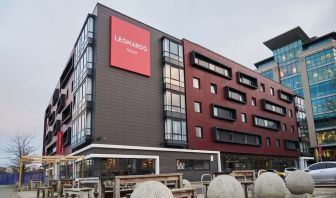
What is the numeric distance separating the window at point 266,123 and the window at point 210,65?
932 cm

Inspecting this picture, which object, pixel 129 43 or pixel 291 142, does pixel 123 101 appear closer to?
pixel 129 43

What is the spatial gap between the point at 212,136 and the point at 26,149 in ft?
120

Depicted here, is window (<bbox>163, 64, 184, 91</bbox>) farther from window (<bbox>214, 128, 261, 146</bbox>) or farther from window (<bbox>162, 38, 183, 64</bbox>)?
window (<bbox>214, 128, 261, 146</bbox>)

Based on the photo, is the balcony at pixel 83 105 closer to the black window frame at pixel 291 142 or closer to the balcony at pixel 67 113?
the balcony at pixel 67 113

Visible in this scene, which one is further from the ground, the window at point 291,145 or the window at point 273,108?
the window at point 273,108

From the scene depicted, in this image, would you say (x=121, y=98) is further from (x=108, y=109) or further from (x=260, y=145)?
(x=260, y=145)

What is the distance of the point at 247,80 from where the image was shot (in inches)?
1962

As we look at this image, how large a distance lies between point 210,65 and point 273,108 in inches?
780

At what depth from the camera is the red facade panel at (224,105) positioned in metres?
37.0

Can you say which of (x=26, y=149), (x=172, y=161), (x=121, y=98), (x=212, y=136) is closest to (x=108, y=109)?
(x=121, y=98)

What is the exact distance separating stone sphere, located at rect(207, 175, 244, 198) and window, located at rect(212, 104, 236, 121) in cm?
2907

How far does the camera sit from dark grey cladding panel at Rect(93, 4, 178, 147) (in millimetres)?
27953

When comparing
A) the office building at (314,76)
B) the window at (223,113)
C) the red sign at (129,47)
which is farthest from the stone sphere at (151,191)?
the office building at (314,76)

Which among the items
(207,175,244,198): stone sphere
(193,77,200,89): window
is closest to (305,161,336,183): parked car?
(207,175,244,198): stone sphere
